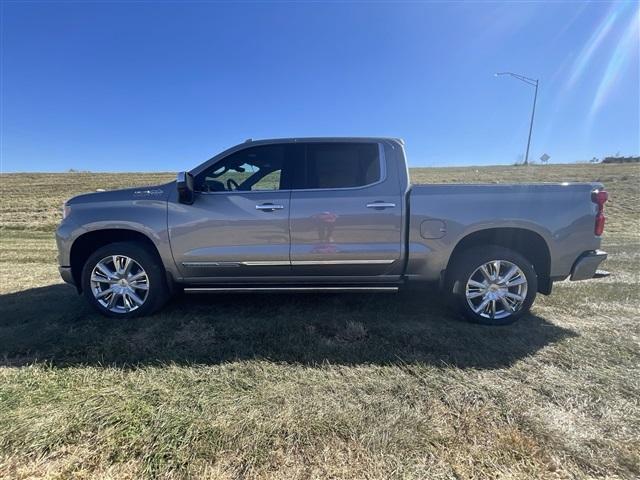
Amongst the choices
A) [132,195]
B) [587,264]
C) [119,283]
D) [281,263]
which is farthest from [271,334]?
[587,264]

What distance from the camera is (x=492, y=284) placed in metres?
3.73

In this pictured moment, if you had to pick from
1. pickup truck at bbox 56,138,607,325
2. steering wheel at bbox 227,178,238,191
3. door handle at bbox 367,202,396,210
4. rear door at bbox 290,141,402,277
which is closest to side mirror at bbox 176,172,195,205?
pickup truck at bbox 56,138,607,325

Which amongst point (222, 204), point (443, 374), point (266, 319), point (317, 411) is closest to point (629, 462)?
point (443, 374)

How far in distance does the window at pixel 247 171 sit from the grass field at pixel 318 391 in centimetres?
137

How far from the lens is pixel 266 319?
12.5 feet

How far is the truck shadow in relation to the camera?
305 centimetres

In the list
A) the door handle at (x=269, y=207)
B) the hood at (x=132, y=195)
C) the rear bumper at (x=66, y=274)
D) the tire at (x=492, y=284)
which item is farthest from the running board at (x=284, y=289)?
the rear bumper at (x=66, y=274)

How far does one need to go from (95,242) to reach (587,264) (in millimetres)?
5130

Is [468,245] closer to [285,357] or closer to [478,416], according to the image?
[478,416]

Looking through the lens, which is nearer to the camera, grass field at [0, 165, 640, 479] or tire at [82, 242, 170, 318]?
grass field at [0, 165, 640, 479]

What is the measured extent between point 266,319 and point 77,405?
5.83 feet

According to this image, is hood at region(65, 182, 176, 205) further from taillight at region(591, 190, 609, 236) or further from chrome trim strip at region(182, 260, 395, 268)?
taillight at region(591, 190, 609, 236)

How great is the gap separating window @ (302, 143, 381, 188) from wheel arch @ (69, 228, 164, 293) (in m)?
1.82

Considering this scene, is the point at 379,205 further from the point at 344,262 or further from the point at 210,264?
the point at 210,264
